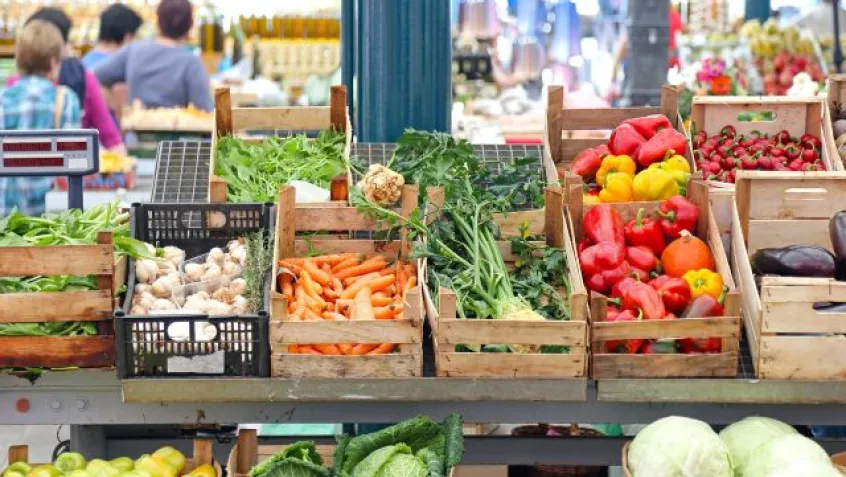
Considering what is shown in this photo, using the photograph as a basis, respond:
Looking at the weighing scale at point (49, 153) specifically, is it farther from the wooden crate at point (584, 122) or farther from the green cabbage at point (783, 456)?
the green cabbage at point (783, 456)

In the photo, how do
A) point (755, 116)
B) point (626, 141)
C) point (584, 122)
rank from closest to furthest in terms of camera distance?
point (626, 141) < point (584, 122) < point (755, 116)

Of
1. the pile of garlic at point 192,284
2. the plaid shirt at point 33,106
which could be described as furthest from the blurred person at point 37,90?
the pile of garlic at point 192,284

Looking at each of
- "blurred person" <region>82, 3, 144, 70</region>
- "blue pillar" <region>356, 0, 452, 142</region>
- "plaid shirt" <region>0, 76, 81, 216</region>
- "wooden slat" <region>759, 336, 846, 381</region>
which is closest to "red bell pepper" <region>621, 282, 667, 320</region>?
"wooden slat" <region>759, 336, 846, 381</region>

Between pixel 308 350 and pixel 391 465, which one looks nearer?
pixel 391 465

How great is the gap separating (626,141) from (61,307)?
6.55 ft

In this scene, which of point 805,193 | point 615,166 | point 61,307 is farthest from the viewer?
point 615,166

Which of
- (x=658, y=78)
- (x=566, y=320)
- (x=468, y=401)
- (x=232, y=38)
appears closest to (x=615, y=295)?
(x=566, y=320)

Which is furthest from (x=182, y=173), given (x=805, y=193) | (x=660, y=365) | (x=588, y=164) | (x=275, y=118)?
(x=805, y=193)

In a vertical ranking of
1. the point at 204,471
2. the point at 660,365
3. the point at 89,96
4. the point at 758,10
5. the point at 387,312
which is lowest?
the point at 204,471

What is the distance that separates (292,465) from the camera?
11.2ft

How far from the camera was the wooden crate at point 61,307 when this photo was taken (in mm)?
3635

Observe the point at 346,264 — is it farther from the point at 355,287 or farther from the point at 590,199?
the point at 590,199

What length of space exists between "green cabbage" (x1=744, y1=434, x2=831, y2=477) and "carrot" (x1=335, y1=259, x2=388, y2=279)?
4.04 ft

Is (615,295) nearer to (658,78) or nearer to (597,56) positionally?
(658,78)
